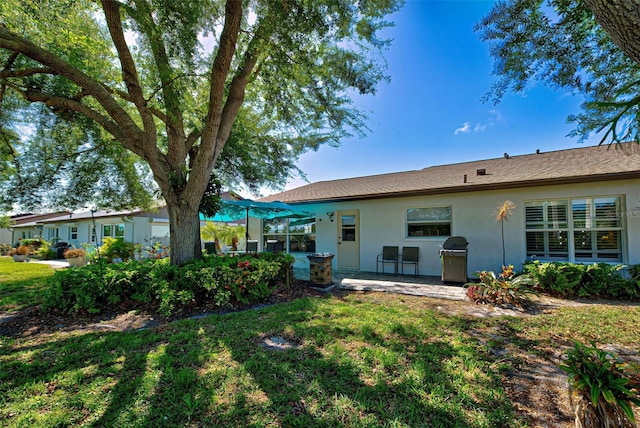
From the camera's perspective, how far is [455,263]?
7.29 metres

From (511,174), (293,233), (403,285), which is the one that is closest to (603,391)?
(403,285)

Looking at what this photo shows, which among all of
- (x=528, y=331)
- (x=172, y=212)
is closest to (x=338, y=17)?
(x=172, y=212)

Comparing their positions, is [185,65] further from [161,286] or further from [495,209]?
[495,209]

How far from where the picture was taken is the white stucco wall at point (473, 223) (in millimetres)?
6500

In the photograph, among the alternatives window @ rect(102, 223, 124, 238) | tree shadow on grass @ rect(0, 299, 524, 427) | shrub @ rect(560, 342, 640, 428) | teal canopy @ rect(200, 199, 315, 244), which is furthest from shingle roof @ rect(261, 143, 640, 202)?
window @ rect(102, 223, 124, 238)

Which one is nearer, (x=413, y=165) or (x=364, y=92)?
(x=364, y=92)

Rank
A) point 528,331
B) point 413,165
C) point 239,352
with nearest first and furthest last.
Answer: point 239,352, point 528,331, point 413,165

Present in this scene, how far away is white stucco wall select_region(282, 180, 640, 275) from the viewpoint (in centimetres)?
650

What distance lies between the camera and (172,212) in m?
6.29

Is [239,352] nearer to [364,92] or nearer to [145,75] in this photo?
[364,92]

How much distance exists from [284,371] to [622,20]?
410cm

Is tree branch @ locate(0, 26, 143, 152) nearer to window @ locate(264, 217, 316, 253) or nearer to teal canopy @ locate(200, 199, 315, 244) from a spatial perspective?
teal canopy @ locate(200, 199, 315, 244)

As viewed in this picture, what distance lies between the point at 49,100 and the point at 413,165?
42.7 ft

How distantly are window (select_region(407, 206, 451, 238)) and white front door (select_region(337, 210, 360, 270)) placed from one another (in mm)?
1986
